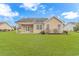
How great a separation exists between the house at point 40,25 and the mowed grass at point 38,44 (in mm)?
50

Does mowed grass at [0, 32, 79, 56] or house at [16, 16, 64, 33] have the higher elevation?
house at [16, 16, 64, 33]

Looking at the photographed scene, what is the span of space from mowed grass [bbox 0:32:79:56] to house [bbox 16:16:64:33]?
50mm

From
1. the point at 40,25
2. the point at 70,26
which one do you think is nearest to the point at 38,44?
the point at 40,25

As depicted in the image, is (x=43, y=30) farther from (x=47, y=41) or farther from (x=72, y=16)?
(x=72, y=16)

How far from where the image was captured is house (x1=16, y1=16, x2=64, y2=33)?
2.61m

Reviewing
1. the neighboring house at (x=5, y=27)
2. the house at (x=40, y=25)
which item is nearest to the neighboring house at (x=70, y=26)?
the house at (x=40, y=25)

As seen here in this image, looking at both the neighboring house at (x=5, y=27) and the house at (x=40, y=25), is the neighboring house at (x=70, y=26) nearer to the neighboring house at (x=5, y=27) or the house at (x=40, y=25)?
the house at (x=40, y=25)

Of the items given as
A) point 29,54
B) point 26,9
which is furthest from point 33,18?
point 29,54

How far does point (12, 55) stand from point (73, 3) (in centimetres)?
75

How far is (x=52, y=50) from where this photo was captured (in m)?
2.59

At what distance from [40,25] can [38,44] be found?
Answer: 0.18 m

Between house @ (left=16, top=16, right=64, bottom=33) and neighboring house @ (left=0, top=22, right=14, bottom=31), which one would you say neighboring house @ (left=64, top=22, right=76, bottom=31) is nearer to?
house @ (left=16, top=16, right=64, bottom=33)

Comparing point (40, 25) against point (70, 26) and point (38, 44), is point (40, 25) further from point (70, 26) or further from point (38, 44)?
point (70, 26)

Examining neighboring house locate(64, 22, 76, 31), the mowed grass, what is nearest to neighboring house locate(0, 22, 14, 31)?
the mowed grass
